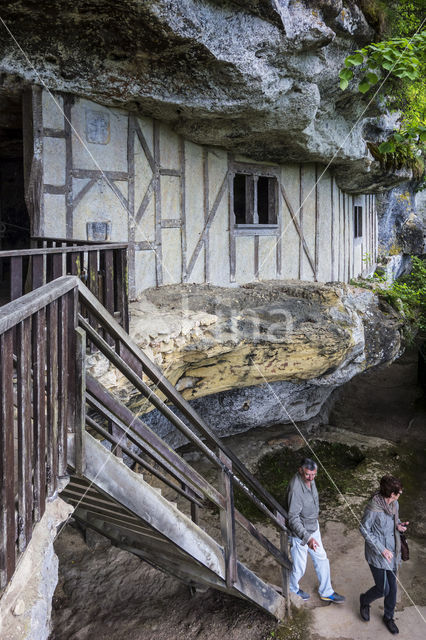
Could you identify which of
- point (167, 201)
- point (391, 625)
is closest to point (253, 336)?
point (167, 201)

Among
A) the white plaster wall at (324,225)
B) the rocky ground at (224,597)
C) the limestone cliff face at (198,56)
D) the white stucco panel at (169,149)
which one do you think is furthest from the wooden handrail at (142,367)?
the white plaster wall at (324,225)

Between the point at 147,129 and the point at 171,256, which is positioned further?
the point at 171,256

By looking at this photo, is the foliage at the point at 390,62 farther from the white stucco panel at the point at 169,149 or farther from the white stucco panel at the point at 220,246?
the white stucco panel at the point at 220,246

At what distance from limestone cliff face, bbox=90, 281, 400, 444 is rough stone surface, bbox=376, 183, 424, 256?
10228 millimetres

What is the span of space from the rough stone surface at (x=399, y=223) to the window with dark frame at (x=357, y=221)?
4.15m

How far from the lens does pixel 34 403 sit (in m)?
2.44

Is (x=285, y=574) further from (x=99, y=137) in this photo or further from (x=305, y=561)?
(x=99, y=137)

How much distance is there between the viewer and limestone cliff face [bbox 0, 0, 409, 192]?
6328 millimetres

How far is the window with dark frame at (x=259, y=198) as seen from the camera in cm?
1030

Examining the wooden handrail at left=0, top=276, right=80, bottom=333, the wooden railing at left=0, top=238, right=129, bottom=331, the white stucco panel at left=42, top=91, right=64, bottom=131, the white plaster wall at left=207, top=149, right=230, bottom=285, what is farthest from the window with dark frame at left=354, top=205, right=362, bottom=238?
the wooden handrail at left=0, top=276, right=80, bottom=333

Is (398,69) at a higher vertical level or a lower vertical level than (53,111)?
higher

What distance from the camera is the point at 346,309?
8727 mm

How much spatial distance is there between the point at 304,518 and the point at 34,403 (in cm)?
480

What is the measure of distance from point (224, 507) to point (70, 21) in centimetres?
589
